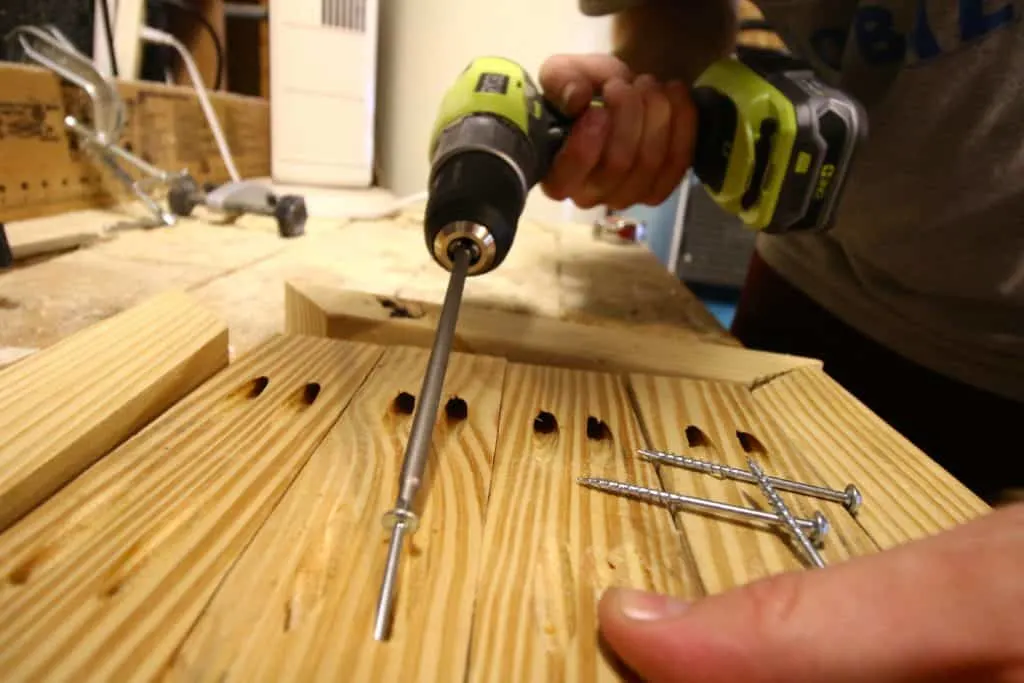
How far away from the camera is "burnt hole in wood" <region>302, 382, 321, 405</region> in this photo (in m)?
0.41

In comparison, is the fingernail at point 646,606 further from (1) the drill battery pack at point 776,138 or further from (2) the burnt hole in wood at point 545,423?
(1) the drill battery pack at point 776,138

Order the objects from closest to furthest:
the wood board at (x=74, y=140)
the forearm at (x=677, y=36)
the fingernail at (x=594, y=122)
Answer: the fingernail at (x=594, y=122)
the wood board at (x=74, y=140)
the forearm at (x=677, y=36)

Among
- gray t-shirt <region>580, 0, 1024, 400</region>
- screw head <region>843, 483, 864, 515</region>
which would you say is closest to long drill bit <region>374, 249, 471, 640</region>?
screw head <region>843, 483, 864, 515</region>

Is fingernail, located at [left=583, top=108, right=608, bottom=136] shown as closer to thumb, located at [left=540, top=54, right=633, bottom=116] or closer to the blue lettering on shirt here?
thumb, located at [left=540, top=54, right=633, bottom=116]

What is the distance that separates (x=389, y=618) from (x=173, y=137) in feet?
3.72

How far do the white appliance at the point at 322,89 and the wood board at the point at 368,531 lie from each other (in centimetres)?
104

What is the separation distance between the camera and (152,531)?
0.93ft

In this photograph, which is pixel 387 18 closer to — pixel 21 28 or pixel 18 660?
pixel 21 28

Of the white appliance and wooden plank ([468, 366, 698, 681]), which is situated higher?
the white appliance

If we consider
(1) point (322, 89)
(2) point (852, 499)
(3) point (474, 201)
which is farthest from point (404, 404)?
(1) point (322, 89)

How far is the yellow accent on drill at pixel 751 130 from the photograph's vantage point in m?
0.59

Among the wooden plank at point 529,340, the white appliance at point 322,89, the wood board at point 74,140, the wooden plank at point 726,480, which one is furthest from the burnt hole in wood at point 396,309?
the white appliance at point 322,89

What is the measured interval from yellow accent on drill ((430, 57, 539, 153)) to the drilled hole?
A: 263 millimetres

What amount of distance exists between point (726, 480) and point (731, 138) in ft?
1.34
